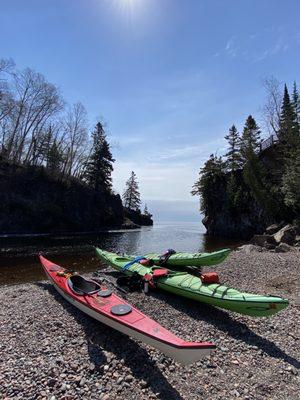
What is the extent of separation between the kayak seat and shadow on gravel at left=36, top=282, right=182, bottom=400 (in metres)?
0.90

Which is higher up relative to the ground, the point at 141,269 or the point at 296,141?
the point at 296,141

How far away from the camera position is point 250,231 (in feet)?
150

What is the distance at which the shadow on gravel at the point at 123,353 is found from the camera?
224 inches

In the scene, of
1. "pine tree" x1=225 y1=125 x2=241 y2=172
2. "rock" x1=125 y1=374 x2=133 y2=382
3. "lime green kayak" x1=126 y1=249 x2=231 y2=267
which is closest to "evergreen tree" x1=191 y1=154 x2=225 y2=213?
"pine tree" x1=225 y1=125 x2=241 y2=172

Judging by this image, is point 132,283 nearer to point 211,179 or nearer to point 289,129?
point 289,129

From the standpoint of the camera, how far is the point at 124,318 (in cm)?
709

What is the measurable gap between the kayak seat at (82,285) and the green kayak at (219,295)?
7.50 feet

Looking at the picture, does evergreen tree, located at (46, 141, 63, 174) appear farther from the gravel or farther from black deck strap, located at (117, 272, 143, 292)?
the gravel

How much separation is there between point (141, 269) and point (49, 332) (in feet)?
17.1

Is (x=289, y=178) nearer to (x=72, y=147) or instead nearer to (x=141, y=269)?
(x=141, y=269)

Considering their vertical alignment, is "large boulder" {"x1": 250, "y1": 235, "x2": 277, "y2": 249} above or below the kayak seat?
above

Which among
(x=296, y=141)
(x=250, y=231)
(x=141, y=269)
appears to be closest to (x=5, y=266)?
(x=141, y=269)

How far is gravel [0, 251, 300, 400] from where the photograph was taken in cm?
556

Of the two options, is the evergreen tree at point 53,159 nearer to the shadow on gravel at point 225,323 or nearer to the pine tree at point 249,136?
the pine tree at point 249,136
